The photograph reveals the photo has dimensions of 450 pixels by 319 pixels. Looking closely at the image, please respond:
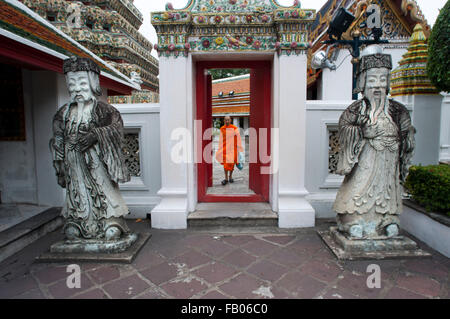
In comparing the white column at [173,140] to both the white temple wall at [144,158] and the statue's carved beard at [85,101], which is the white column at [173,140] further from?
the statue's carved beard at [85,101]

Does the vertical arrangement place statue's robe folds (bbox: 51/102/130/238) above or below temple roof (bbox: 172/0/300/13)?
below

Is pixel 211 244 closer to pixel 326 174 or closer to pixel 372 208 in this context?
pixel 372 208

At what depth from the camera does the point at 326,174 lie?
478cm

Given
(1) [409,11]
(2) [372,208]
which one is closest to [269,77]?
(2) [372,208]

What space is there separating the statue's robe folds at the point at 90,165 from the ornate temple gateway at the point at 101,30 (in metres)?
6.58

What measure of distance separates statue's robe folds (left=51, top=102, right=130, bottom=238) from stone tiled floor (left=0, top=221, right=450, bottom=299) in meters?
0.58

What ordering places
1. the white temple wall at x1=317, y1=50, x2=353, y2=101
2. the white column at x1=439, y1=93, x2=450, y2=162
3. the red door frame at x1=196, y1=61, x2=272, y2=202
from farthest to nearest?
1. the white temple wall at x1=317, y1=50, x2=353, y2=101
2. the white column at x1=439, y1=93, x2=450, y2=162
3. the red door frame at x1=196, y1=61, x2=272, y2=202

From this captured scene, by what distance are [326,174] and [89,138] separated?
12.7ft

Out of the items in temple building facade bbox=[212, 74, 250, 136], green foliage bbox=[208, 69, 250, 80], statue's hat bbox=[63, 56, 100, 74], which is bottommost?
statue's hat bbox=[63, 56, 100, 74]

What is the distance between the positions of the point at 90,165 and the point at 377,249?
12.2 feet

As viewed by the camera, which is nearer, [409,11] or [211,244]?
[211,244]

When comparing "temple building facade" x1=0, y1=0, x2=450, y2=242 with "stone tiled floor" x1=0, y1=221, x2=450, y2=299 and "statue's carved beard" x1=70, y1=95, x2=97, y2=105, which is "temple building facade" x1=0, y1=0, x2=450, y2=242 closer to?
"stone tiled floor" x1=0, y1=221, x2=450, y2=299

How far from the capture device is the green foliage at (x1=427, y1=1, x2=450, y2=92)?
3.93 meters

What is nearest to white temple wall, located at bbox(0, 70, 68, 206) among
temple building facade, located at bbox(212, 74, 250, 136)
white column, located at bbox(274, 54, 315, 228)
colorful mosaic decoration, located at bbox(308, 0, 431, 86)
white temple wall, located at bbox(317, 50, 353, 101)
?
white column, located at bbox(274, 54, 315, 228)
